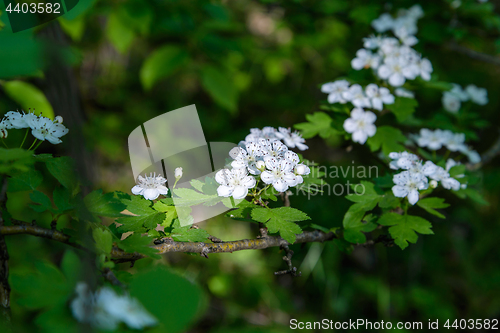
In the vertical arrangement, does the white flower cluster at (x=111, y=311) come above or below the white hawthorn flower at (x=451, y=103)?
below

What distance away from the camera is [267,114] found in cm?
468

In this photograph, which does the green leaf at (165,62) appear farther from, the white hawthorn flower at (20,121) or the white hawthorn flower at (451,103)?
the white hawthorn flower at (451,103)

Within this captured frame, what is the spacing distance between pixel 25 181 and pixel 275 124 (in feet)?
10.9

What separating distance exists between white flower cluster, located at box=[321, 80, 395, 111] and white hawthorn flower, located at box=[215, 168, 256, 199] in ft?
2.62

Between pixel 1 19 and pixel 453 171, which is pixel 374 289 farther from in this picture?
pixel 1 19

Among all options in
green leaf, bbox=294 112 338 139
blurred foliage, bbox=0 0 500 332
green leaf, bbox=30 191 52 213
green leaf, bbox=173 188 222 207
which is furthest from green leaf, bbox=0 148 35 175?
green leaf, bbox=294 112 338 139

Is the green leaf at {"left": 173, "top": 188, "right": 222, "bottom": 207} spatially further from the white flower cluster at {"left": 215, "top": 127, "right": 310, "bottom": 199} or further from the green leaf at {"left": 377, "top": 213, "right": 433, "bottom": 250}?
the green leaf at {"left": 377, "top": 213, "right": 433, "bottom": 250}

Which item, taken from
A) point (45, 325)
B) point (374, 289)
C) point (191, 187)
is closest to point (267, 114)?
point (374, 289)

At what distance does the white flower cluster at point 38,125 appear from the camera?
46.0 inches

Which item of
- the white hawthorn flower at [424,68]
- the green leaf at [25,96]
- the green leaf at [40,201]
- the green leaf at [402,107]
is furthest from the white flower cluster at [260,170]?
the green leaf at [25,96]

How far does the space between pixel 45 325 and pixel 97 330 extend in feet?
0.46

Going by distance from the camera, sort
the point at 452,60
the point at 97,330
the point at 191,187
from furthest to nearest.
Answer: the point at 452,60, the point at 191,187, the point at 97,330

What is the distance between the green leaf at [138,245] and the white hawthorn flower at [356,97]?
1182 mm

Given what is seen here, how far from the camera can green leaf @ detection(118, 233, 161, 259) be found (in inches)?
38.6
